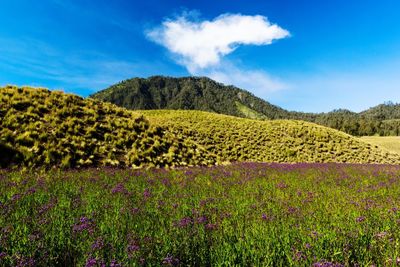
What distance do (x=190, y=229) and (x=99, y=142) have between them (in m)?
14.8

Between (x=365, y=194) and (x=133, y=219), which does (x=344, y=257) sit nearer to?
(x=133, y=219)

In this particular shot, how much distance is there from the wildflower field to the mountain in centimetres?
693

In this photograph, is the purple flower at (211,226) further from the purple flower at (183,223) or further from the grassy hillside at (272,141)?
the grassy hillside at (272,141)

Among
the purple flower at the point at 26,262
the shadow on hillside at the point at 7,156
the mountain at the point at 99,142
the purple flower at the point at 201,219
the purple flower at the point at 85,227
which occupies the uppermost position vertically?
the mountain at the point at 99,142

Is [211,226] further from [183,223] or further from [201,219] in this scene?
[183,223]

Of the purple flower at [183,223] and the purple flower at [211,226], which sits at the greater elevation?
the purple flower at [183,223]

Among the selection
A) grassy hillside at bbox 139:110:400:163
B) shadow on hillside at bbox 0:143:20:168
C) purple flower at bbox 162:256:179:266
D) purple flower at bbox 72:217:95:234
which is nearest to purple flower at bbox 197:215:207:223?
purple flower at bbox 162:256:179:266

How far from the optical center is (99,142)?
1839cm

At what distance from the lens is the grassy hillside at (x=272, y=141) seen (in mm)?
33812

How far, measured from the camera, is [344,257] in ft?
12.7

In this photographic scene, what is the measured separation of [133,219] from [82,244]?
1.42m

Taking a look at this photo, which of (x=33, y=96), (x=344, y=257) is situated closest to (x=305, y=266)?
(x=344, y=257)

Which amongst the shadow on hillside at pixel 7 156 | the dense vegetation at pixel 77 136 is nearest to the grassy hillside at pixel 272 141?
the dense vegetation at pixel 77 136

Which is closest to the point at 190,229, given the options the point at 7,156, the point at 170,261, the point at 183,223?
the point at 183,223
